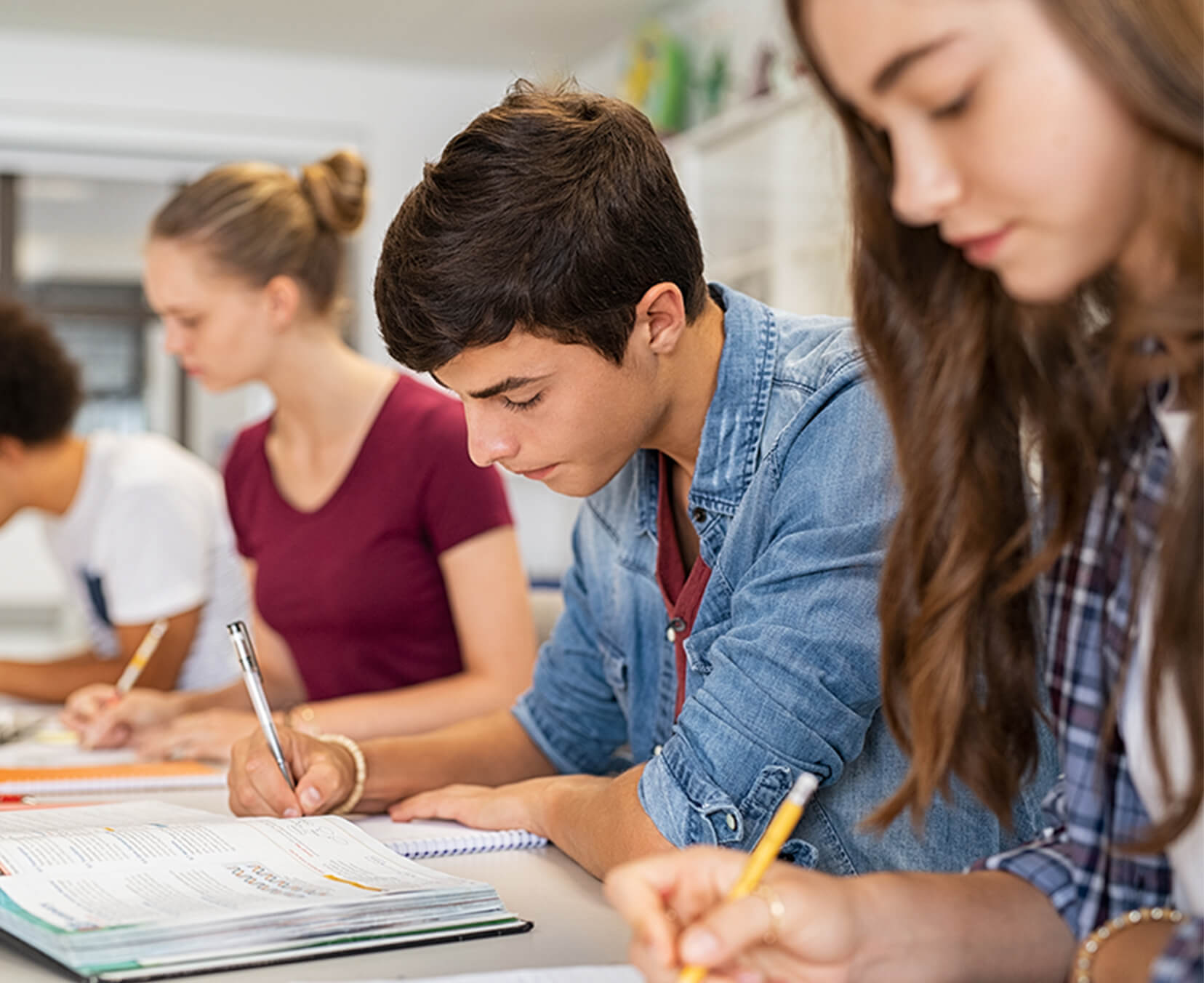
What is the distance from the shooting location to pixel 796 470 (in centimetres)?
108

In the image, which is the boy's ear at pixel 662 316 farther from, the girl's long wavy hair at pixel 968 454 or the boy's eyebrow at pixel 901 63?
the boy's eyebrow at pixel 901 63

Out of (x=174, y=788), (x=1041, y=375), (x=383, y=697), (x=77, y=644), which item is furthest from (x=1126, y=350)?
Answer: (x=77, y=644)

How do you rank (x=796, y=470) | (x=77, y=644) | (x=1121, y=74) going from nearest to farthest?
(x=1121, y=74)
(x=796, y=470)
(x=77, y=644)

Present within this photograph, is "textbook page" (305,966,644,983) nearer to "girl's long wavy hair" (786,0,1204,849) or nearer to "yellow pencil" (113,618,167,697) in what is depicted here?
"girl's long wavy hair" (786,0,1204,849)

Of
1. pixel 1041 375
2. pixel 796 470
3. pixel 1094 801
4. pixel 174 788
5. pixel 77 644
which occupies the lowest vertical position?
pixel 77 644

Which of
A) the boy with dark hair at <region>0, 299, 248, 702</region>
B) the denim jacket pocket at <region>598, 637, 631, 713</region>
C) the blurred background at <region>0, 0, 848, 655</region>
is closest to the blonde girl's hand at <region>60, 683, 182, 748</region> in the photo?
the boy with dark hair at <region>0, 299, 248, 702</region>

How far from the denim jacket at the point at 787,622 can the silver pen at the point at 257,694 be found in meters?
0.34

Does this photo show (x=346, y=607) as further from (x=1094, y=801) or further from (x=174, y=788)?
(x=1094, y=801)

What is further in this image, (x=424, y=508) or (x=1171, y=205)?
(x=424, y=508)

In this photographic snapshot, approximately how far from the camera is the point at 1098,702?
727mm

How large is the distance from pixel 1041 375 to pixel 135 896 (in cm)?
63

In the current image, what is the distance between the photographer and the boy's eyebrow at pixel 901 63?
621 mm

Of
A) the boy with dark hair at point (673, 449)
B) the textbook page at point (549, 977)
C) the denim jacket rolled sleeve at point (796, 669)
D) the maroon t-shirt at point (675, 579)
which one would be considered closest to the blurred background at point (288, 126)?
the maroon t-shirt at point (675, 579)

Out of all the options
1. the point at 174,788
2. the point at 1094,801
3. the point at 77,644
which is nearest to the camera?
the point at 1094,801
